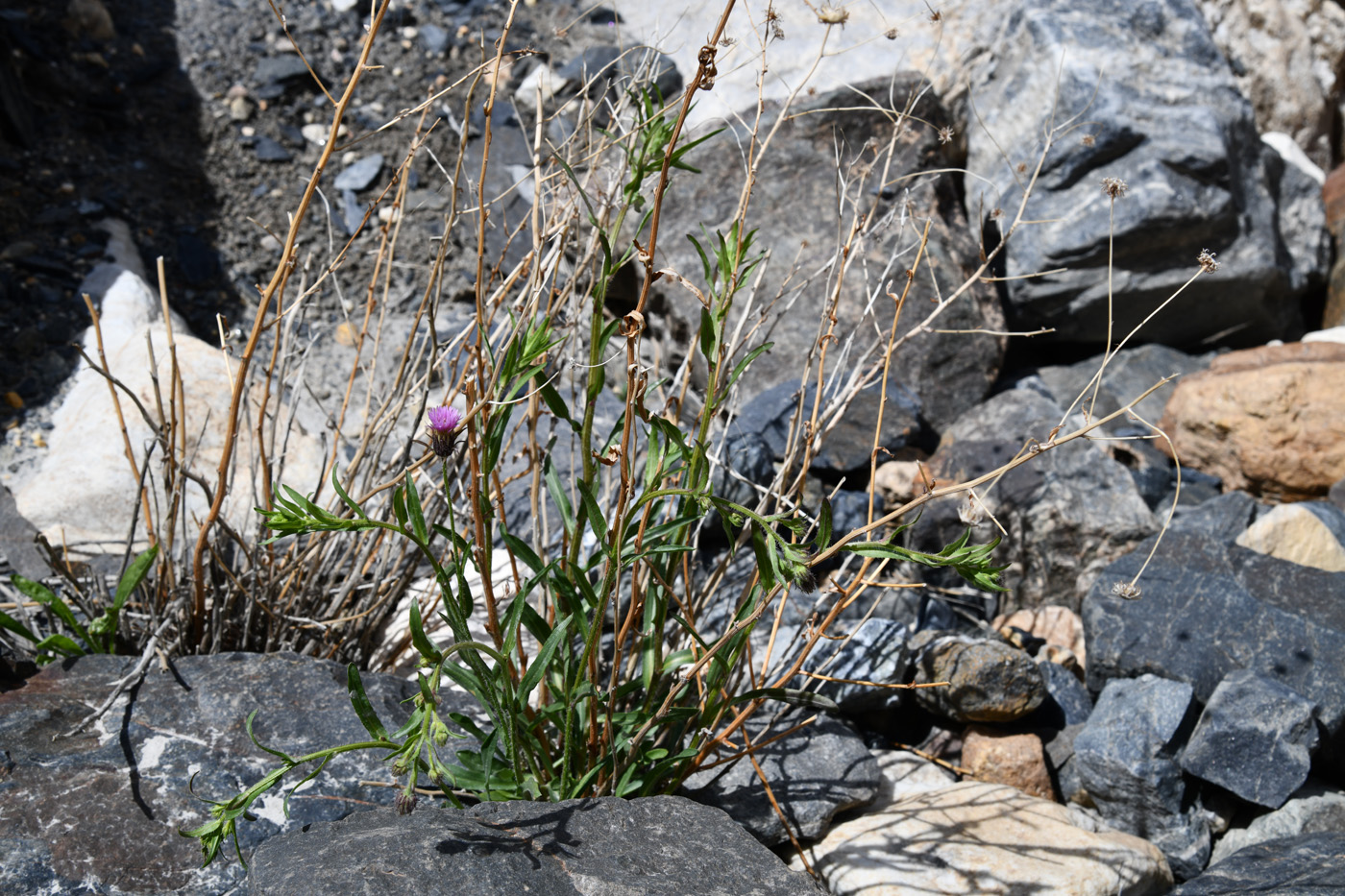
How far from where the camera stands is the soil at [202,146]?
3215mm

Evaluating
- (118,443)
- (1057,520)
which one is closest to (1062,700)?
(1057,520)

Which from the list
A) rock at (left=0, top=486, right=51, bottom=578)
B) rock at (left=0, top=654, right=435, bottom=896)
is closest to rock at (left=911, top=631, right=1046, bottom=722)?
rock at (left=0, top=654, right=435, bottom=896)

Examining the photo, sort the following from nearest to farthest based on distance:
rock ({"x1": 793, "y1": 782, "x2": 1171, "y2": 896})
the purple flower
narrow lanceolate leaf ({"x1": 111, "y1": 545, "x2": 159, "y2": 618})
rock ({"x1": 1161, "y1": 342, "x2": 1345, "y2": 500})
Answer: the purple flower, rock ({"x1": 793, "y1": 782, "x2": 1171, "y2": 896}), narrow lanceolate leaf ({"x1": 111, "y1": 545, "x2": 159, "y2": 618}), rock ({"x1": 1161, "y1": 342, "x2": 1345, "y2": 500})

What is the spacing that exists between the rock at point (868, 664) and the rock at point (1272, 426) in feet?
5.16

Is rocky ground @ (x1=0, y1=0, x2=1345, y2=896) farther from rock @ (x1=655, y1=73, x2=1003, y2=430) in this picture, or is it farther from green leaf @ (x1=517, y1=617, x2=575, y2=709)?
green leaf @ (x1=517, y1=617, x2=575, y2=709)

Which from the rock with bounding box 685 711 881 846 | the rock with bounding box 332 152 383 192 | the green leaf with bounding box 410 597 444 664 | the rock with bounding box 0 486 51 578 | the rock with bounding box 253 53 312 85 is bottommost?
the rock with bounding box 685 711 881 846

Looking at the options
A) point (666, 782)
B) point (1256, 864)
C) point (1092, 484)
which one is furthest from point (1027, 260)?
point (666, 782)

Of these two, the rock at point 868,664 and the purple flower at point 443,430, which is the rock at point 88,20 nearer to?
the purple flower at point 443,430

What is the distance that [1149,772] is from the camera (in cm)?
202

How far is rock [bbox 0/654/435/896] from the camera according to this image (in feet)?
4.80

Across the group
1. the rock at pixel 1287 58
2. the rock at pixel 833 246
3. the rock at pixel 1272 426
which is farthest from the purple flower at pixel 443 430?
the rock at pixel 1287 58

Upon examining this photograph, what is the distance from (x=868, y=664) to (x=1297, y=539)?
1.41 m

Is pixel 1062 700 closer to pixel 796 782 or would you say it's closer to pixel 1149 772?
pixel 1149 772

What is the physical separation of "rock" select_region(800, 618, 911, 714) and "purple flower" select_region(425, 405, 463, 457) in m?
1.18
